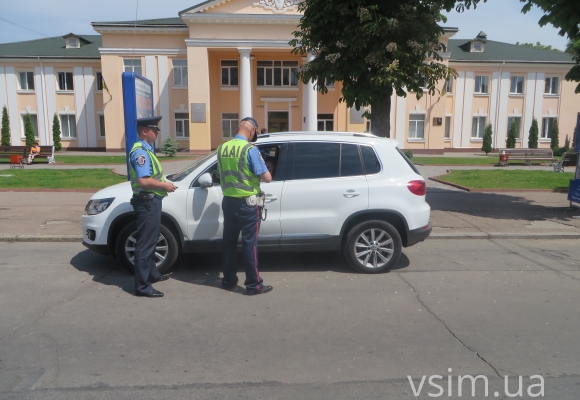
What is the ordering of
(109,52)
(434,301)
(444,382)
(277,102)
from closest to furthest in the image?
(444,382) < (434,301) < (109,52) < (277,102)

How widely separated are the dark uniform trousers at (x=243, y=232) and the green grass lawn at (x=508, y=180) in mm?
10887

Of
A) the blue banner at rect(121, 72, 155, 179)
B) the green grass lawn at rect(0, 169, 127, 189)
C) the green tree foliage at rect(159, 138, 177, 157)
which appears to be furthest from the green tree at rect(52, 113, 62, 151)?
the blue banner at rect(121, 72, 155, 179)

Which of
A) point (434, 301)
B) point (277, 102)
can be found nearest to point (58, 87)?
point (277, 102)

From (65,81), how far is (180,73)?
9.74 m

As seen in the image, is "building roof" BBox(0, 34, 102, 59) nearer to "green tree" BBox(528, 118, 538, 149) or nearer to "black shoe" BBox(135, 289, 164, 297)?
"green tree" BBox(528, 118, 538, 149)

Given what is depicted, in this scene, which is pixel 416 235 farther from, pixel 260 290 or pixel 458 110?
pixel 458 110

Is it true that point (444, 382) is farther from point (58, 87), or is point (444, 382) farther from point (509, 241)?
point (58, 87)

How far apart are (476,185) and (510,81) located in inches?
1116

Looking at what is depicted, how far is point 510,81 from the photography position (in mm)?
39125

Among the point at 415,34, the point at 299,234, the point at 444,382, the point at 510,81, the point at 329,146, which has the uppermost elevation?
the point at 510,81

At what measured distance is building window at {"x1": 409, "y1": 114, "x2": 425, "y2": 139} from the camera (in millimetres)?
37094

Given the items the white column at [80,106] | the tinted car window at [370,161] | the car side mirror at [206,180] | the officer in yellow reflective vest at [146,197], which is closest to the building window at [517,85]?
the white column at [80,106]

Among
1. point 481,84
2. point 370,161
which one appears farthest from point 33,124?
point 370,161

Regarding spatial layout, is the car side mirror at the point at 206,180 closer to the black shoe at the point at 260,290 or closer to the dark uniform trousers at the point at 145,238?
the dark uniform trousers at the point at 145,238
